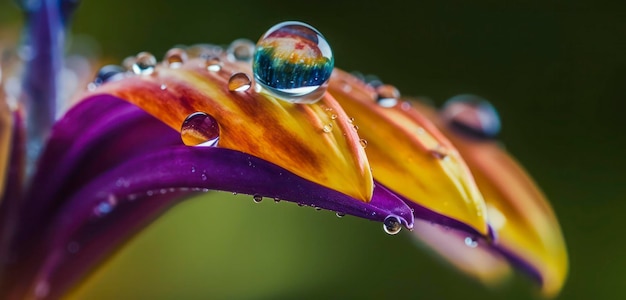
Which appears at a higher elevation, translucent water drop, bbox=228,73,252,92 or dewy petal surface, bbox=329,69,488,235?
translucent water drop, bbox=228,73,252,92

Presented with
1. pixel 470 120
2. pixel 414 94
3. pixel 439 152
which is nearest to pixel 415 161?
pixel 439 152

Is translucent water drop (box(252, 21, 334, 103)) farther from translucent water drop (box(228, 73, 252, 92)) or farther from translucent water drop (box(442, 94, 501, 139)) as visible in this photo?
translucent water drop (box(442, 94, 501, 139))

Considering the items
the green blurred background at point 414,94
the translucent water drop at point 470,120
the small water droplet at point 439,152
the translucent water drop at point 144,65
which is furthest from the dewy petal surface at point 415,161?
the green blurred background at point 414,94

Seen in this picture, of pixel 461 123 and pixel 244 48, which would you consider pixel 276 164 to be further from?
pixel 461 123

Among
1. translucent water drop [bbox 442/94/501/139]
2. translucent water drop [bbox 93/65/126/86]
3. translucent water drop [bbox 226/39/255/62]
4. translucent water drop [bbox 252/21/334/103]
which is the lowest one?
translucent water drop [bbox 442/94/501/139]

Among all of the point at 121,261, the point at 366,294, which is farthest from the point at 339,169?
the point at 366,294

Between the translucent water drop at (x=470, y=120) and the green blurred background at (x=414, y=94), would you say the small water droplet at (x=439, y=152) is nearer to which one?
the translucent water drop at (x=470, y=120)

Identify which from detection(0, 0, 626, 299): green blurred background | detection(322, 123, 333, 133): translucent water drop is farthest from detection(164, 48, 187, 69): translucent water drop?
detection(0, 0, 626, 299): green blurred background

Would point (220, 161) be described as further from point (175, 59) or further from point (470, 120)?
point (470, 120)
